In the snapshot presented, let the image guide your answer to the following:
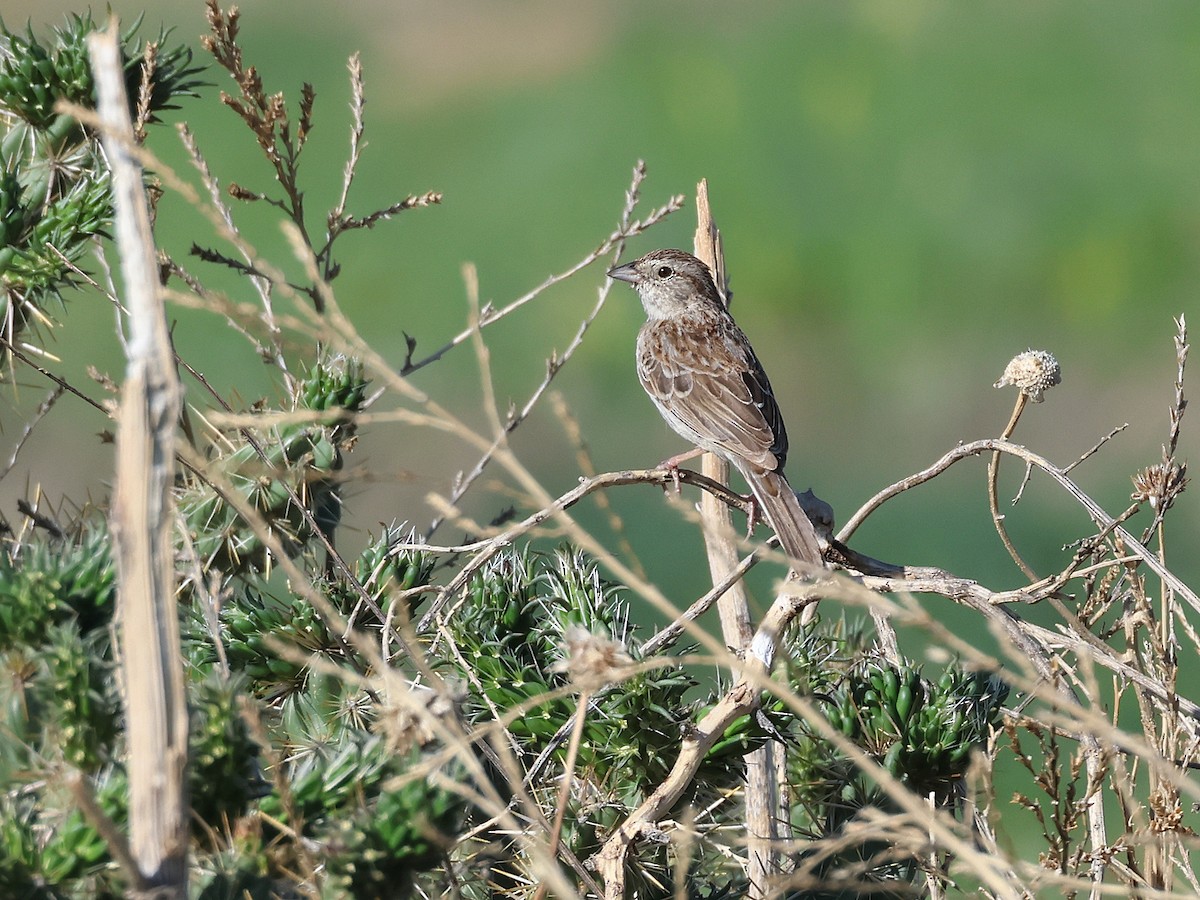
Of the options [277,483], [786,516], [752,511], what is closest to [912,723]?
[786,516]

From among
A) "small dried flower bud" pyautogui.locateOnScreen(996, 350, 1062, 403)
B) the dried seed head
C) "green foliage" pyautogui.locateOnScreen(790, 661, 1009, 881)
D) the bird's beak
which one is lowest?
the dried seed head

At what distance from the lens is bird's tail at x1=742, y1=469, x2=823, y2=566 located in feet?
11.6

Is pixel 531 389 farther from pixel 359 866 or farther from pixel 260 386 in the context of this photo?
pixel 359 866

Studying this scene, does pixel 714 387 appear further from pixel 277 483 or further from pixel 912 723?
pixel 912 723

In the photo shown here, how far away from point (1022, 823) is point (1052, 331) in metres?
6.91

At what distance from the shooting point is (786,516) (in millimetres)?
4008

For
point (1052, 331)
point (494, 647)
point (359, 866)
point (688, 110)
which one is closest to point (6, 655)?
point (359, 866)

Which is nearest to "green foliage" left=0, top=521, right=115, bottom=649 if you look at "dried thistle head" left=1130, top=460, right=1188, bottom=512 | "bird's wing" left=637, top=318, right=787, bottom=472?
"dried thistle head" left=1130, top=460, right=1188, bottom=512

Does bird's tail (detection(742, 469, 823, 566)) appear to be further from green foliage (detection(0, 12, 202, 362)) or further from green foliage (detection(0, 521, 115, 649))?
green foliage (detection(0, 12, 202, 362))

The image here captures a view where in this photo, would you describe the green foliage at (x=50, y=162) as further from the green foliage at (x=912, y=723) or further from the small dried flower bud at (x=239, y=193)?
the green foliage at (x=912, y=723)

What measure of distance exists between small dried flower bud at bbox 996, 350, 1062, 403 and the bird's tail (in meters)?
0.62

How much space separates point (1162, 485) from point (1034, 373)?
1.29 feet

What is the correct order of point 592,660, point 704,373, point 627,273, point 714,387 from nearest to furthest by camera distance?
point 592,660, point 714,387, point 704,373, point 627,273

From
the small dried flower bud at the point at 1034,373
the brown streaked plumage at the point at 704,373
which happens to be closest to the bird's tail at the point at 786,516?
the brown streaked plumage at the point at 704,373
